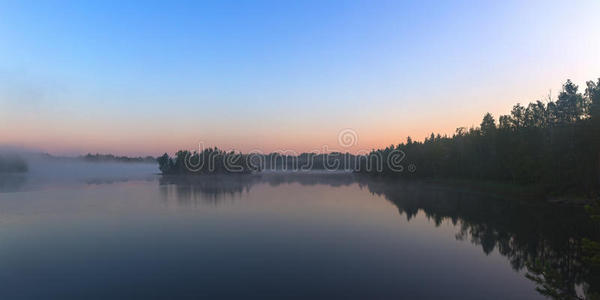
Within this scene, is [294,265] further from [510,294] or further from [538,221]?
[538,221]

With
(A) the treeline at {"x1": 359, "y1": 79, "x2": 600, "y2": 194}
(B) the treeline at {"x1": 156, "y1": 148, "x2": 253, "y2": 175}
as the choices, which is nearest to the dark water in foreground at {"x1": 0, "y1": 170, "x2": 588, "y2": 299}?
(A) the treeline at {"x1": 359, "y1": 79, "x2": 600, "y2": 194}

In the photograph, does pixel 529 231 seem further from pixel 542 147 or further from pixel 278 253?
pixel 542 147

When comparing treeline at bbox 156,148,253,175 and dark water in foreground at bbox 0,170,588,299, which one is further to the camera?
treeline at bbox 156,148,253,175

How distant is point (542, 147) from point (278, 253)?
54345 mm

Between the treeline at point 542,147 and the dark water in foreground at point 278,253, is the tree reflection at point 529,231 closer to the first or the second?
the dark water in foreground at point 278,253

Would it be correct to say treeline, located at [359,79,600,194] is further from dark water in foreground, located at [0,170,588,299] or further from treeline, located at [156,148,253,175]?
treeline, located at [156,148,253,175]

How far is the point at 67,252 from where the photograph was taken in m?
22.9

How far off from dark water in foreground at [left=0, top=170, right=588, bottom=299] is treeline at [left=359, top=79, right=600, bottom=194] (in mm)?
9350

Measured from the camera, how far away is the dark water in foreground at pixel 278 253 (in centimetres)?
1670

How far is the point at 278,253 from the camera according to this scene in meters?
22.9

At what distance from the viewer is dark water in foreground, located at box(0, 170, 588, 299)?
16703 mm

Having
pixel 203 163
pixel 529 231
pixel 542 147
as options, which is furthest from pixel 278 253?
pixel 203 163

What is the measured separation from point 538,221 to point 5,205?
69969 mm

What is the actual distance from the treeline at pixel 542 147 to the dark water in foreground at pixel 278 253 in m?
9.35
